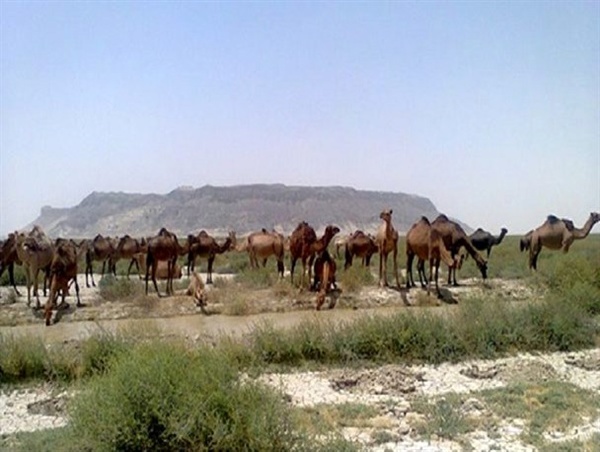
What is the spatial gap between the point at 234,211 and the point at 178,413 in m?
102

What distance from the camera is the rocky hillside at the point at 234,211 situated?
105 meters

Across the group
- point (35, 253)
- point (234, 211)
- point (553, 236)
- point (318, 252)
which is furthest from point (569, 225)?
point (234, 211)

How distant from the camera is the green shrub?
6246 mm

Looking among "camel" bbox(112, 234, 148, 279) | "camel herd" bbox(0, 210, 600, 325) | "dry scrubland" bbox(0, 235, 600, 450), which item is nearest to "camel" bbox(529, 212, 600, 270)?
"camel herd" bbox(0, 210, 600, 325)

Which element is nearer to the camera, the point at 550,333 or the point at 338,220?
the point at 550,333

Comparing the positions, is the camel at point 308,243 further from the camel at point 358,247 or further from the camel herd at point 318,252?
the camel at point 358,247

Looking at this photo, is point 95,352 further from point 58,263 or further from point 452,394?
point 452,394

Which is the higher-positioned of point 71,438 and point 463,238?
point 463,238

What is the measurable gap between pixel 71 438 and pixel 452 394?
5.54m

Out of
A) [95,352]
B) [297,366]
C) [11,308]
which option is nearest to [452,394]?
[297,366]

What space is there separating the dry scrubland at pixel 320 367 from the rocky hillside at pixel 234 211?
266 ft

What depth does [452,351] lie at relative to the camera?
1211 cm

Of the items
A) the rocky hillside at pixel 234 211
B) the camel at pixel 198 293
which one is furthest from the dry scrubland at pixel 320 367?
the rocky hillside at pixel 234 211

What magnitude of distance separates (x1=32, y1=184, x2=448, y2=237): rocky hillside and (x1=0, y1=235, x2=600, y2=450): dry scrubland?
80994mm
